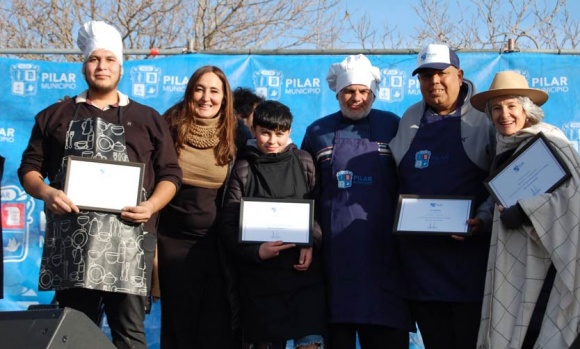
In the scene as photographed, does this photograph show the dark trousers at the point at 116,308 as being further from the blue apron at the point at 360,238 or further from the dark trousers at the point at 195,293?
the blue apron at the point at 360,238

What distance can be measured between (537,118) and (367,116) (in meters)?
0.93

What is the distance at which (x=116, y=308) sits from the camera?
14.0ft

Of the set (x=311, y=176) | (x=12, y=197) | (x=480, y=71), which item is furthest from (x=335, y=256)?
(x=12, y=197)

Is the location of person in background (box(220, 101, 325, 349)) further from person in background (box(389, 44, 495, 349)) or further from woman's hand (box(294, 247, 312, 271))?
person in background (box(389, 44, 495, 349))

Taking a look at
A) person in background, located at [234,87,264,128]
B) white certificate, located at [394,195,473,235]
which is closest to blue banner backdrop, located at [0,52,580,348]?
person in background, located at [234,87,264,128]

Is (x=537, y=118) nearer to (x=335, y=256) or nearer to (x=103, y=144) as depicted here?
(x=335, y=256)

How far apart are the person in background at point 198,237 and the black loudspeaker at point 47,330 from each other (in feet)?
5.59

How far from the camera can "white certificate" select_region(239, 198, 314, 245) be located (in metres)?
4.48

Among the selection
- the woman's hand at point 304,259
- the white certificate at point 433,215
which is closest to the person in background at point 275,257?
the woman's hand at point 304,259

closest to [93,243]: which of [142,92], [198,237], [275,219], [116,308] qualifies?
[116,308]

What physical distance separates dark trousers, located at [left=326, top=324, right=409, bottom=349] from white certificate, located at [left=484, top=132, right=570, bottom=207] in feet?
3.01

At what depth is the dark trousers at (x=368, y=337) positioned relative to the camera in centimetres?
452

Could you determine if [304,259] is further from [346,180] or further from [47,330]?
[47,330]

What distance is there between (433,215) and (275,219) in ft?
2.64
